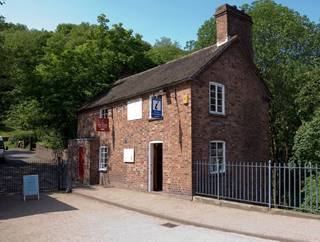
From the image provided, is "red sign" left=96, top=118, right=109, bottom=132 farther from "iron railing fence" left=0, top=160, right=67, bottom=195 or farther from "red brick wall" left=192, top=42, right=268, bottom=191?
"red brick wall" left=192, top=42, right=268, bottom=191

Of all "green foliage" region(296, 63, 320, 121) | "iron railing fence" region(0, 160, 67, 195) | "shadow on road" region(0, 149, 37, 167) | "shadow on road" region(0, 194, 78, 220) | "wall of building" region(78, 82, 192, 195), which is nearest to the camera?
"shadow on road" region(0, 194, 78, 220)

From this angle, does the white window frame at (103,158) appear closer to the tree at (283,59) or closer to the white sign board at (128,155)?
the white sign board at (128,155)

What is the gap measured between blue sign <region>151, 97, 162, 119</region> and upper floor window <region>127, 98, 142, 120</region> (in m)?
1.81

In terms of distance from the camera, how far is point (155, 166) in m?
18.0

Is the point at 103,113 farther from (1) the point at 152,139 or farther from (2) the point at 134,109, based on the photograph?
(1) the point at 152,139

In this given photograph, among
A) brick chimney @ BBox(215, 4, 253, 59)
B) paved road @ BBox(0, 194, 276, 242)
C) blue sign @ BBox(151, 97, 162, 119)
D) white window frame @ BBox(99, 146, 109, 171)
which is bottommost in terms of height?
paved road @ BBox(0, 194, 276, 242)

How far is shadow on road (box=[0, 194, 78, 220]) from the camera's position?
13039 mm

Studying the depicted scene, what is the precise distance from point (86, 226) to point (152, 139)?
7483 millimetres

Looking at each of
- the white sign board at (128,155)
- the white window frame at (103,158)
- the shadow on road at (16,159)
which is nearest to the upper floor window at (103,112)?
the white window frame at (103,158)

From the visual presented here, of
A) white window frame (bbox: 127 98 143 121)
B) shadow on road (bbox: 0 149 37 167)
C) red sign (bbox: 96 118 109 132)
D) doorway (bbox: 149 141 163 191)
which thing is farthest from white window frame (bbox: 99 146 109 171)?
shadow on road (bbox: 0 149 37 167)

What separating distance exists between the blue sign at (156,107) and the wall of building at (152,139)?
21 cm

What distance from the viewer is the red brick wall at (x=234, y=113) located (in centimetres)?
1614

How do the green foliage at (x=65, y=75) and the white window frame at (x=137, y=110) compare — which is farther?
the green foliage at (x=65, y=75)

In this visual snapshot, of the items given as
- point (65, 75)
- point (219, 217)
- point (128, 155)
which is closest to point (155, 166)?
point (128, 155)
